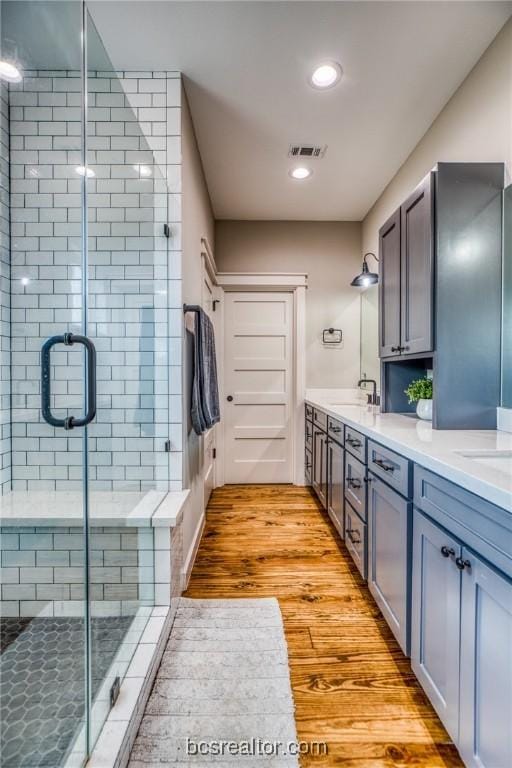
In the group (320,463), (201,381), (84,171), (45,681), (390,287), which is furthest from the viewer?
(320,463)

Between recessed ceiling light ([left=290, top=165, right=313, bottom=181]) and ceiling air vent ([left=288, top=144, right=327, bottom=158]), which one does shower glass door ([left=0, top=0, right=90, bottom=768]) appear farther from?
recessed ceiling light ([left=290, top=165, right=313, bottom=181])

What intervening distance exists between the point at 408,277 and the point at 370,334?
1554 millimetres

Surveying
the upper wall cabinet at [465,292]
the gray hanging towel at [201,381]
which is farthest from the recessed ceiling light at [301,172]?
the gray hanging towel at [201,381]

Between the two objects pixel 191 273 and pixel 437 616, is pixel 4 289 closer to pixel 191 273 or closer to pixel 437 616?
pixel 191 273

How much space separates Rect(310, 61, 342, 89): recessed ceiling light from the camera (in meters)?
1.86

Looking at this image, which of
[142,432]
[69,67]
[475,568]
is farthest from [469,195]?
[142,432]

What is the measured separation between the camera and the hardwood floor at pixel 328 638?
120 cm

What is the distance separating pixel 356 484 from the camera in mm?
2010

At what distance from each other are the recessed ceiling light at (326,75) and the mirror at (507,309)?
1054 mm

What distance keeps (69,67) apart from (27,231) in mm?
658

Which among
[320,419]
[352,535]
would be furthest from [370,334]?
[352,535]

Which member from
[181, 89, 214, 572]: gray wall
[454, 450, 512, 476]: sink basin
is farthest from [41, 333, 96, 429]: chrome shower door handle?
[454, 450, 512, 476]: sink basin

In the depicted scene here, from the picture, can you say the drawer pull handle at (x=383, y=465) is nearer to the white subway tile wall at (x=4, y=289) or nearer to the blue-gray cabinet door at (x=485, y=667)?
the blue-gray cabinet door at (x=485, y=667)

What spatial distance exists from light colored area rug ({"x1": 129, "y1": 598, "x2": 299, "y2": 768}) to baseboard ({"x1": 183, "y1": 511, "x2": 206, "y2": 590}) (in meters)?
0.24
